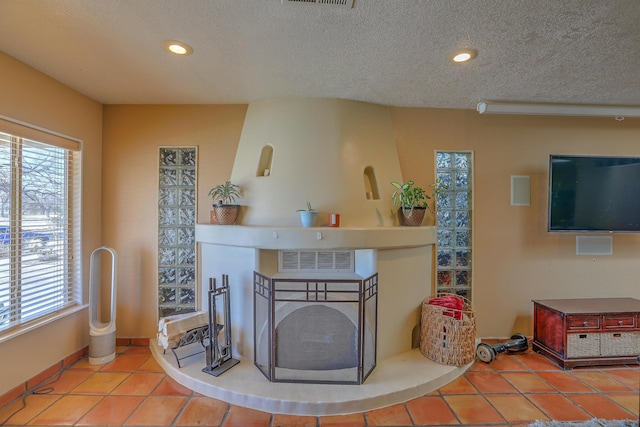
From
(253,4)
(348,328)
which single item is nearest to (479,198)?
(348,328)

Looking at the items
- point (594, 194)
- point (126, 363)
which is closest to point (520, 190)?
point (594, 194)

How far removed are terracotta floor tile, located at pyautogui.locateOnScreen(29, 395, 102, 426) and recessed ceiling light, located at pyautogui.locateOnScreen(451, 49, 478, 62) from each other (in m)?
3.52

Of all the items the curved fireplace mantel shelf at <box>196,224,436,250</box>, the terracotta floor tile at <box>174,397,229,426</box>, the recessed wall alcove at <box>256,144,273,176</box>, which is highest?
the recessed wall alcove at <box>256,144,273,176</box>

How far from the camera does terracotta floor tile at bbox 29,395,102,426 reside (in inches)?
73.7

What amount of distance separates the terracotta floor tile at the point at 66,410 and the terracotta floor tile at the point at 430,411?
226 cm

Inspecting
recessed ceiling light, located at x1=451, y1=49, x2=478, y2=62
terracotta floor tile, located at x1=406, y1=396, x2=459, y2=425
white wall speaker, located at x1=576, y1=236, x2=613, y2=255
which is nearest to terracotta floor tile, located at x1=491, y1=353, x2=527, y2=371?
terracotta floor tile, located at x1=406, y1=396, x2=459, y2=425

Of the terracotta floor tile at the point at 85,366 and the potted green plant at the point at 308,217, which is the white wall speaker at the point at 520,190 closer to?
the potted green plant at the point at 308,217

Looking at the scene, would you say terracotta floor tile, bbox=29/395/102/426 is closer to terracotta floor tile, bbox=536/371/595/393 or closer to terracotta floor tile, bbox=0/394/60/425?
terracotta floor tile, bbox=0/394/60/425

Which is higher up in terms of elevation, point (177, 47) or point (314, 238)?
point (177, 47)

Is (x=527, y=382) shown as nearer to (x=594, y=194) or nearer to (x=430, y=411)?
(x=430, y=411)

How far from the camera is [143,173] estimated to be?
2924 millimetres

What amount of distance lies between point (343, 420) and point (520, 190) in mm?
2752

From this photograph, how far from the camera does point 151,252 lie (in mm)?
2928

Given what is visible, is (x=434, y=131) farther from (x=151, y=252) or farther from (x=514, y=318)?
(x=151, y=252)
